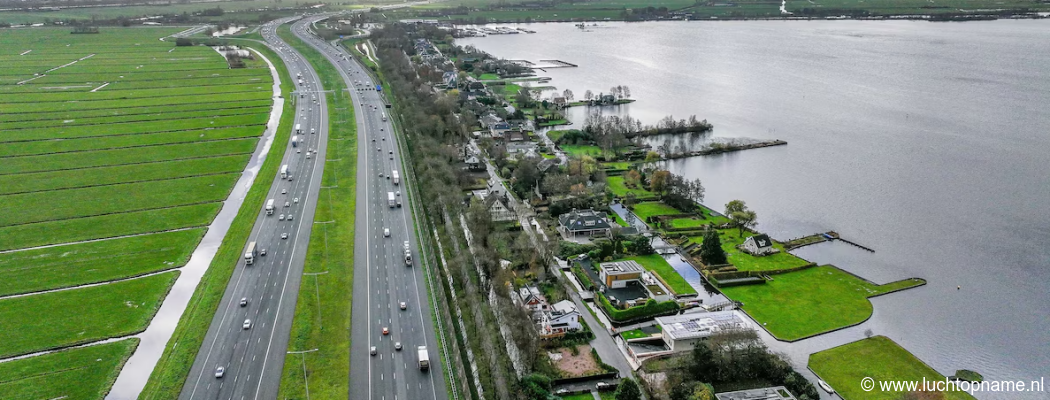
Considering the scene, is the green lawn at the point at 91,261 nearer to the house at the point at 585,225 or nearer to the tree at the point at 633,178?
the house at the point at 585,225

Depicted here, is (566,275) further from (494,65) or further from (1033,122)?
(494,65)

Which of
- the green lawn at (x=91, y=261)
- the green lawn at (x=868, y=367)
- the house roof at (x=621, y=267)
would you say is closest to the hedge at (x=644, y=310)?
the house roof at (x=621, y=267)

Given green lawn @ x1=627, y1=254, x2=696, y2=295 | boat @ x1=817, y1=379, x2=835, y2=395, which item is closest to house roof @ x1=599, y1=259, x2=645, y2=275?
green lawn @ x1=627, y1=254, x2=696, y2=295

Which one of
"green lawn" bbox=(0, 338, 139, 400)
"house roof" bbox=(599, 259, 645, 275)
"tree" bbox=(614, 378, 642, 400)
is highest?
"house roof" bbox=(599, 259, 645, 275)

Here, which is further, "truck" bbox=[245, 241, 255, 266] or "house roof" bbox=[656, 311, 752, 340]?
"truck" bbox=[245, 241, 255, 266]

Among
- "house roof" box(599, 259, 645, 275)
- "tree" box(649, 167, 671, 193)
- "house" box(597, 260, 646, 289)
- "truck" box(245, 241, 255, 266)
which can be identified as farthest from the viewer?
"tree" box(649, 167, 671, 193)

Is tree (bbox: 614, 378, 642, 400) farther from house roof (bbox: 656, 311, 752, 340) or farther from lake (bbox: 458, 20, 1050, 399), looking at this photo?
lake (bbox: 458, 20, 1050, 399)

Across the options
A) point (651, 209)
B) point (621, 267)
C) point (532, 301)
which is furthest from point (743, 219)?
point (532, 301)
